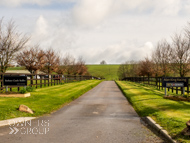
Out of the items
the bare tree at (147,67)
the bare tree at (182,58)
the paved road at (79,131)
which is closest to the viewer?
the paved road at (79,131)

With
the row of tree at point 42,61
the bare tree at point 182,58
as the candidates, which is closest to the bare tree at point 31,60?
the row of tree at point 42,61

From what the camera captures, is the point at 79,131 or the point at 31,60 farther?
the point at 31,60

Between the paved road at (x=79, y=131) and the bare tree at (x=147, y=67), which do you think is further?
the bare tree at (x=147, y=67)

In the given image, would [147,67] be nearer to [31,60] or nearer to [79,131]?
[31,60]

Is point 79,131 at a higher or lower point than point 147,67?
lower

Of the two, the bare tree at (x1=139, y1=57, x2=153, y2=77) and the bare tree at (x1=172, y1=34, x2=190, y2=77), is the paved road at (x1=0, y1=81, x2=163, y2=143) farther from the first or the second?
the bare tree at (x1=139, y1=57, x2=153, y2=77)

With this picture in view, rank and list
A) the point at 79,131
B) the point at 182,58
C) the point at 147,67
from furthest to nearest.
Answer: the point at 147,67 < the point at 182,58 < the point at 79,131

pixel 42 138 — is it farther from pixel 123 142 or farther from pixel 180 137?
pixel 180 137

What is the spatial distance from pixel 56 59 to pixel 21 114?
3508 centimetres

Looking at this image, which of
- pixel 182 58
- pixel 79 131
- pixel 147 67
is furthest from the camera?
pixel 147 67

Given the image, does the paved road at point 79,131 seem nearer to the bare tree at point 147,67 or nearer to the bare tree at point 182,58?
the bare tree at point 182,58

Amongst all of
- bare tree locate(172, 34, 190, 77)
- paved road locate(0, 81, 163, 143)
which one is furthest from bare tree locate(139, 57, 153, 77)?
paved road locate(0, 81, 163, 143)

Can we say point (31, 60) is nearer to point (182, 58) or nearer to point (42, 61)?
point (42, 61)

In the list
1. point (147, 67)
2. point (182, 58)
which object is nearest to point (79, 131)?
point (182, 58)
